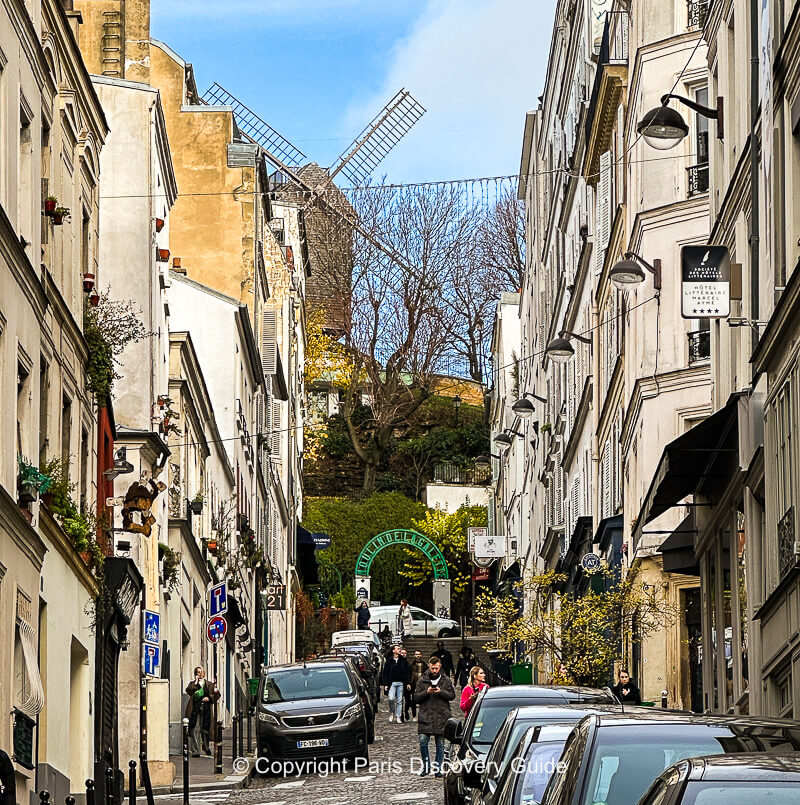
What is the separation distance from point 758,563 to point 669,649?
40.2 ft

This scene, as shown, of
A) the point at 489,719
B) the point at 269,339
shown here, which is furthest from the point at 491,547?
the point at 489,719

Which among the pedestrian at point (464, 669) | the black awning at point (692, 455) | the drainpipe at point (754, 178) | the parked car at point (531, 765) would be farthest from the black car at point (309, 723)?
the pedestrian at point (464, 669)

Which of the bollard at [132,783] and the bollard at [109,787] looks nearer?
the bollard at [109,787]

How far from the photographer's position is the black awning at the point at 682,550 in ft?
98.0

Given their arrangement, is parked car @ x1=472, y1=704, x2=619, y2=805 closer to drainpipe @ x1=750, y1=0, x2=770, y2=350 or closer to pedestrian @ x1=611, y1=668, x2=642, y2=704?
drainpipe @ x1=750, y1=0, x2=770, y2=350

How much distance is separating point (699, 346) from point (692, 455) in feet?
35.8

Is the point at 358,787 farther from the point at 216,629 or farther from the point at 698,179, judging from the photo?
the point at 698,179

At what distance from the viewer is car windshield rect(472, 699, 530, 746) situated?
64.1ft

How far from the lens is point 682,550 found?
30844mm

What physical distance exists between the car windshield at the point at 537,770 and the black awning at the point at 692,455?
8784 millimetres

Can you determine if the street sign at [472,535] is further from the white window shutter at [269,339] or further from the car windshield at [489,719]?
the car windshield at [489,719]

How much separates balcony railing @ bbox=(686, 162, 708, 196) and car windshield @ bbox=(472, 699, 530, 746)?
1713cm

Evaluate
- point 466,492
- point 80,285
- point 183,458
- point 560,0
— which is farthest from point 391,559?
point 80,285

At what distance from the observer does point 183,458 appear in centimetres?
3953
